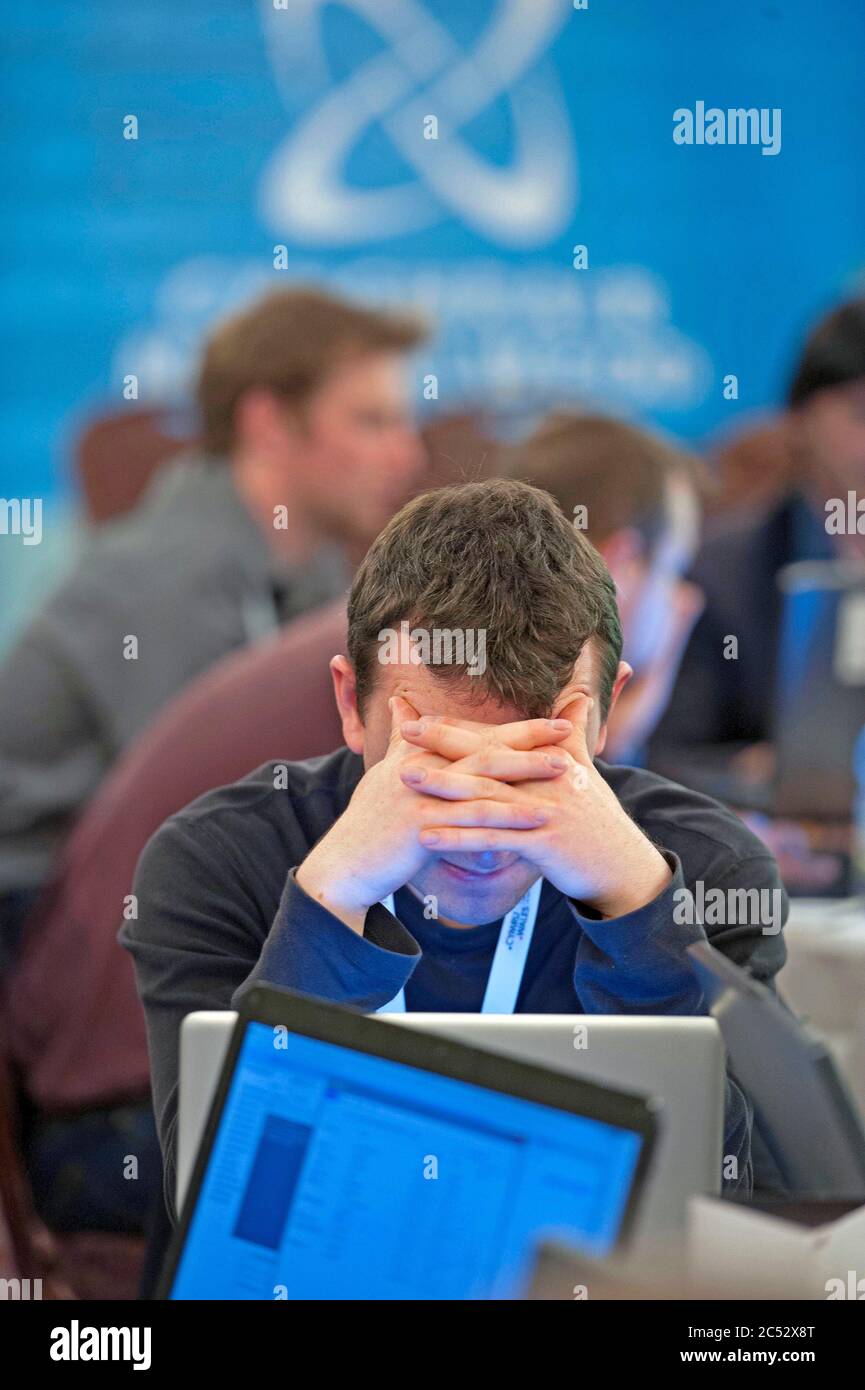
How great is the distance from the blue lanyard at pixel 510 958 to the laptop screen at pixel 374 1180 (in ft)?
1.04

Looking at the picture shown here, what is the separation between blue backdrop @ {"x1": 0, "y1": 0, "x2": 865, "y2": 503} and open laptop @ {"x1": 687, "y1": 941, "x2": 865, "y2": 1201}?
3639 millimetres

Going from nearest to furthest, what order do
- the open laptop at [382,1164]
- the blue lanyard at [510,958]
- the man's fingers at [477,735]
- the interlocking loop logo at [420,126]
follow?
the open laptop at [382,1164], the man's fingers at [477,735], the blue lanyard at [510,958], the interlocking loop logo at [420,126]

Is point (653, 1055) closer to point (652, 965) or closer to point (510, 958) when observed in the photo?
point (652, 965)

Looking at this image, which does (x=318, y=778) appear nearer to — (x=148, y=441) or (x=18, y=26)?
(x=148, y=441)

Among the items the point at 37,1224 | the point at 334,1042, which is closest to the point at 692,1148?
the point at 334,1042

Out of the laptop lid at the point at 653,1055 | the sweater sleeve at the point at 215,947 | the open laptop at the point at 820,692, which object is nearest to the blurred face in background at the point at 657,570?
the open laptop at the point at 820,692

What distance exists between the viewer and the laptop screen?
2.45 ft

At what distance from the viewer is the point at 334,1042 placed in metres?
0.78

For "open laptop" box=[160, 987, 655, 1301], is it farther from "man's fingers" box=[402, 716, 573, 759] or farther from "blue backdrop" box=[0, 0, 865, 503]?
"blue backdrop" box=[0, 0, 865, 503]

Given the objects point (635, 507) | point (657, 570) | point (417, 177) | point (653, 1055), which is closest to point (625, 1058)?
point (653, 1055)

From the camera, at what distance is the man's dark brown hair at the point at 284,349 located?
299 centimetres

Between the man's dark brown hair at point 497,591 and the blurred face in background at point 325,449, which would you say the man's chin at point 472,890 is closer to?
the man's dark brown hair at point 497,591

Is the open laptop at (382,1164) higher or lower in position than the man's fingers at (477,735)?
lower

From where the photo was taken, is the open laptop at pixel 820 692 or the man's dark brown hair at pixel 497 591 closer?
the man's dark brown hair at pixel 497 591
